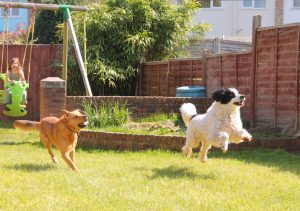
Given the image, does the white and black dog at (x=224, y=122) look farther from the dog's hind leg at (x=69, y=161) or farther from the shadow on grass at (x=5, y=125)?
the shadow on grass at (x=5, y=125)

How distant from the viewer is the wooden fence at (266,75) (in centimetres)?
1070

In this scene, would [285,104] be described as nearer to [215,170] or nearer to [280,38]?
[280,38]

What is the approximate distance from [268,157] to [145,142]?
7.72 ft

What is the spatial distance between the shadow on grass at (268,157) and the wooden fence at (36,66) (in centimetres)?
A: 840

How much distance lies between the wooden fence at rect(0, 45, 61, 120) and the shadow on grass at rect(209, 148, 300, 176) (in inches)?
331

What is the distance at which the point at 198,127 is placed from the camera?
26.5ft

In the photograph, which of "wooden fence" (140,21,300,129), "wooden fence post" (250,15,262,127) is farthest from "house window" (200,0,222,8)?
"wooden fence post" (250,15,262,127)

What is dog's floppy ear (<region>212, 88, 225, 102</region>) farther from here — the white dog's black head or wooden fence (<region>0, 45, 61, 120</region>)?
wooden fence (<region>0, 45, 61, 120</region>)

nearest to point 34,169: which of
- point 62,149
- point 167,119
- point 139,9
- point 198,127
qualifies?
point 62,149

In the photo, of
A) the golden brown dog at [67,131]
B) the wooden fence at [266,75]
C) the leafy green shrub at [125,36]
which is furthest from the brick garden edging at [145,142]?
the leafy green shrub at [125,36]

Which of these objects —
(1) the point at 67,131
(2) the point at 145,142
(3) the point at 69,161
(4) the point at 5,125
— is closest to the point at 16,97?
(2) the point at 145,142

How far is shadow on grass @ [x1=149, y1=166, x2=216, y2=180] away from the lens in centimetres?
748

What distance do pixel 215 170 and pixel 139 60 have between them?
33.2 feet

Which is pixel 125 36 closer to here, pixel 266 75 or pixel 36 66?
pixel 36 66
